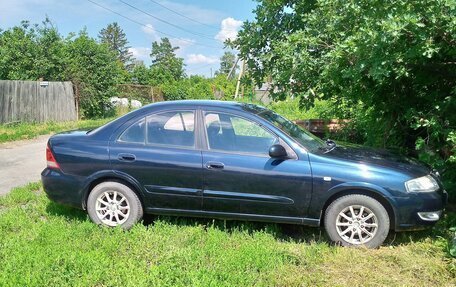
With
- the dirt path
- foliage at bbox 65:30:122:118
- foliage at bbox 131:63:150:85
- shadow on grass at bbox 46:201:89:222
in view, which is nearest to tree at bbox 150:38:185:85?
foliage at bbox 131:63:150:85

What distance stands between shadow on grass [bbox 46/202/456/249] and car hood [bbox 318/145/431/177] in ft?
2.37

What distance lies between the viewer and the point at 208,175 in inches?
192

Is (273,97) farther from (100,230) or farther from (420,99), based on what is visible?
(100,230)

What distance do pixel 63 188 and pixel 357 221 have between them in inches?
135

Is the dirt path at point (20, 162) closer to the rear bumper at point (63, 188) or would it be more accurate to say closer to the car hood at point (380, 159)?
the rear bumper at point (63, 188)

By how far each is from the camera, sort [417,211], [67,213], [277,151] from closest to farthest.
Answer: [417,211]
[277,151]
[67,213]

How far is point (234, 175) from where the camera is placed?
15.8 ft

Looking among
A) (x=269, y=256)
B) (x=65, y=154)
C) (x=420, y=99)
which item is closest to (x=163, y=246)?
(x=269, y=256)

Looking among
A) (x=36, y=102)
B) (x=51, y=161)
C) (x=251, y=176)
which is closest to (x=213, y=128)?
(x=251, y=176)

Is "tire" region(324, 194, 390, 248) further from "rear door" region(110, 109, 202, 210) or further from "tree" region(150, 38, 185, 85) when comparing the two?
"tree" region(150, 38, 185, 85)

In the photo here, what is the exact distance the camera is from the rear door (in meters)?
4.95

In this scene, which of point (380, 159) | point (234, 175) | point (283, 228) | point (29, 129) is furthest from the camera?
point (29, 129)

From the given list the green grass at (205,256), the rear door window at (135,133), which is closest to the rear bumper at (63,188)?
the green grass at (205,256)

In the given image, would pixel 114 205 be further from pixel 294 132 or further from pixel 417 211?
pixel 417 211
